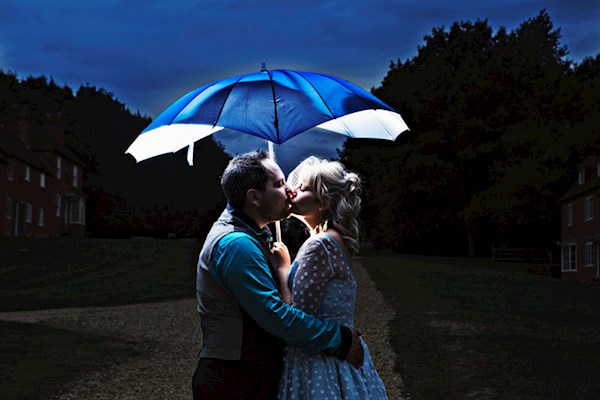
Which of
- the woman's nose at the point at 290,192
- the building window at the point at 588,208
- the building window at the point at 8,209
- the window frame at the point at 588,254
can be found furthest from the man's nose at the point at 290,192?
the building window at the point at 8,209

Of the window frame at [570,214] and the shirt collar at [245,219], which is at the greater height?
the window frame at [570,214]

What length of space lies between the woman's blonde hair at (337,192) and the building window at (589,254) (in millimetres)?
37415

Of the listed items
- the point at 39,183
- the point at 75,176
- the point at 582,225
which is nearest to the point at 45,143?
the point at 39,183

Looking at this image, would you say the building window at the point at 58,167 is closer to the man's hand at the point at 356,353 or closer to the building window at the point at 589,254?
the building window at the point at 589,254

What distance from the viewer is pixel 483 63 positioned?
167ft

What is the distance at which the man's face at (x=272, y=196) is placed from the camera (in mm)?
3465

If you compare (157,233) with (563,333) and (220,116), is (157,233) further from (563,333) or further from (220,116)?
(220,116)

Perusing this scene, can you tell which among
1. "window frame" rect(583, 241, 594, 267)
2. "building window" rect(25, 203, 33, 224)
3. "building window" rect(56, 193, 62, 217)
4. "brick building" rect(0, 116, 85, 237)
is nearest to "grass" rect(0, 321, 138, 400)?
"brick building" rect(0, 116, 85, 237)

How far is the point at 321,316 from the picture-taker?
3.56m

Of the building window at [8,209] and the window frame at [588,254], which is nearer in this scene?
the window frame at [588,254]

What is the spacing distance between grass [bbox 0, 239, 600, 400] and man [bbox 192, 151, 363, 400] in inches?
224

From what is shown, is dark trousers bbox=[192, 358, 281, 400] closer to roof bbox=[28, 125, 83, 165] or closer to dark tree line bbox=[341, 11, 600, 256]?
dark tree line bbox=[341, 11, 600, 256]

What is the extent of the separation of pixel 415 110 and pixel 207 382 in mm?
45345

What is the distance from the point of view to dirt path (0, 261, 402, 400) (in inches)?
378
